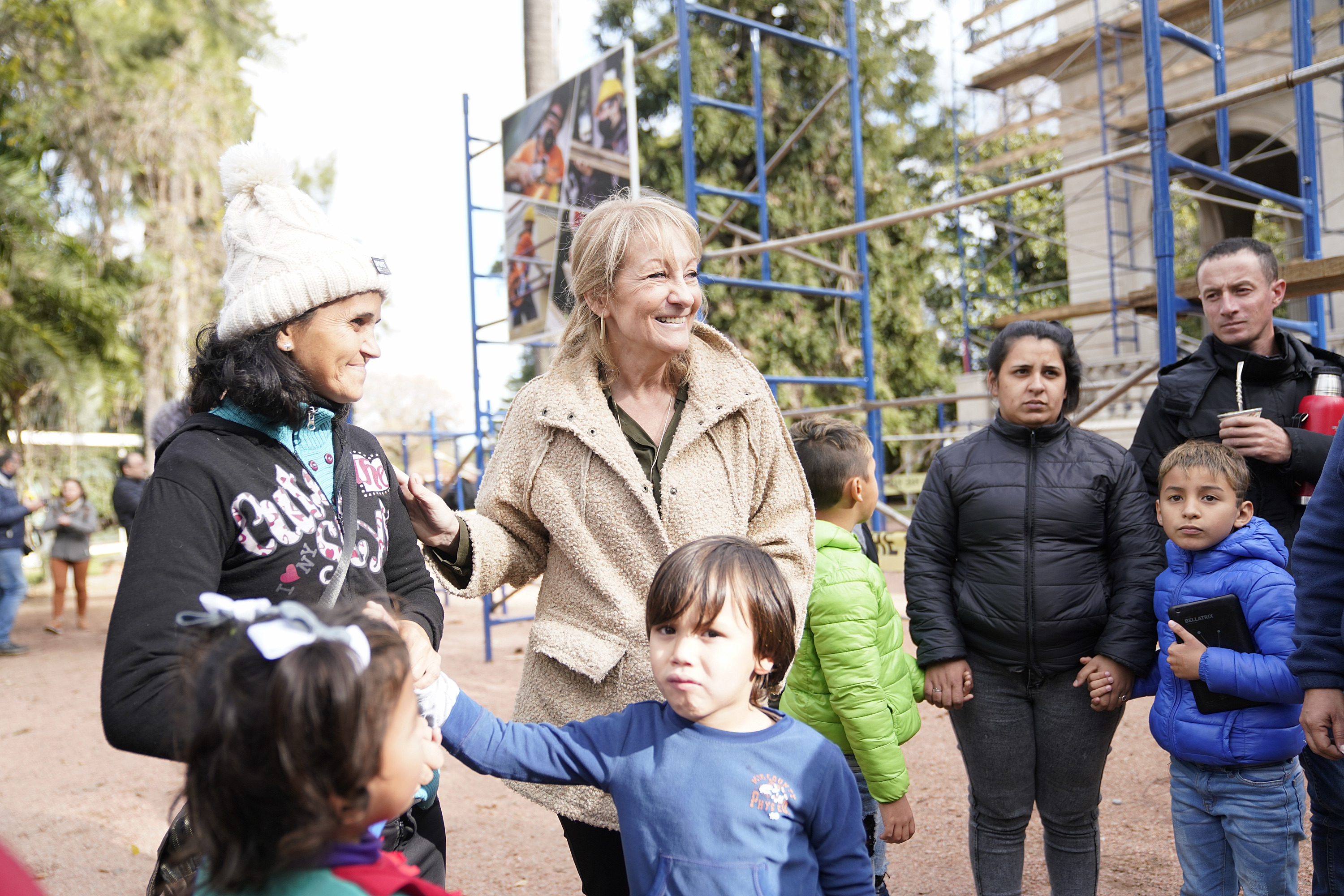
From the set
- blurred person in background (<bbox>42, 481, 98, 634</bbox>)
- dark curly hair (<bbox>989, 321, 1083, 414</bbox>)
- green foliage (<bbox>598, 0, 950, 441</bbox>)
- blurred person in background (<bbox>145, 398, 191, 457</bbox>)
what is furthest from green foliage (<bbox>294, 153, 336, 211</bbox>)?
dark curly hair (<bbox>989, 321, 1083, 414</bbox>)

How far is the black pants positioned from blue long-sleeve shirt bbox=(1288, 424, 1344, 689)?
4.73 feet

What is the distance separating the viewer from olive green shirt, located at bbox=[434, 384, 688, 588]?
6.09 feet

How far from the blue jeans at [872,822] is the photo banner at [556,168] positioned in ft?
13.4

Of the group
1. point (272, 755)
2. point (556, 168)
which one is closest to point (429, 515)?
point (272, 755)

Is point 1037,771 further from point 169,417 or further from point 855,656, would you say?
point 169,417

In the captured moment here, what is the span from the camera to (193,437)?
1463 millimetres

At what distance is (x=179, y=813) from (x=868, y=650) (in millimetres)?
1500

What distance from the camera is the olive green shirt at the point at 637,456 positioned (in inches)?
73.1

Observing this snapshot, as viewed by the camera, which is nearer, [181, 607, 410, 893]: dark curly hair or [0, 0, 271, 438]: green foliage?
[181, 607, 410, 893]: dark curly hair

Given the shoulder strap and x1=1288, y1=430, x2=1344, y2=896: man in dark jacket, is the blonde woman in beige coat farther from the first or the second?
x1=1288, y1=430, x2=1344, y2=896: man in dark jacket

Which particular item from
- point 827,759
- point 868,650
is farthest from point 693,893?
point 868,650

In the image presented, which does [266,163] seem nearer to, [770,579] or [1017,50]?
[770,579]

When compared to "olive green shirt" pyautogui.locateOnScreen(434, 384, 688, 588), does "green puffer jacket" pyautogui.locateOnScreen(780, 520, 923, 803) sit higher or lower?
lower

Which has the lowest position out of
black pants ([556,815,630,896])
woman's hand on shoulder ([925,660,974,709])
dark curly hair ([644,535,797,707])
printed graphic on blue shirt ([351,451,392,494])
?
black pants ([556,815,630,896])
